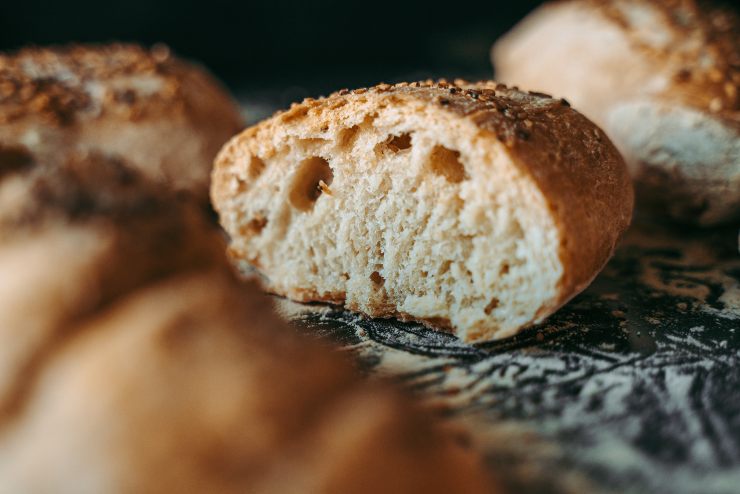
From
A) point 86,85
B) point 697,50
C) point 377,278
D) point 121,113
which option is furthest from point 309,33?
point 377,278

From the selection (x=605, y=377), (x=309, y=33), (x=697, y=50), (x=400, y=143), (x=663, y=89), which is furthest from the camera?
(x=309, y=33)

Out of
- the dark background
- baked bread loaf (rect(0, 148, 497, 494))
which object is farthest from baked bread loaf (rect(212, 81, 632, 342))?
the dark background

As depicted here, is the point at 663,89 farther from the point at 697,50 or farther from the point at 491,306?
the point at 491,306

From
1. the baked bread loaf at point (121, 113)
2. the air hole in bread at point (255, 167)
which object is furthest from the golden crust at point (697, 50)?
the baked bread loaf at point (121, 113)

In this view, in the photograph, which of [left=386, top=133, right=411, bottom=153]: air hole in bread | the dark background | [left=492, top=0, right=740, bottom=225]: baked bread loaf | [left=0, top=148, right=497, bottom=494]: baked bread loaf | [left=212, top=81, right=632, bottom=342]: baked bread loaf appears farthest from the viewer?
the dark background

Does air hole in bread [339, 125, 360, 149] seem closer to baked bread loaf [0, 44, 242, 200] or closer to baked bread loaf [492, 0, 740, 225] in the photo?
baked bread loaf [0, 44, 242, 200]

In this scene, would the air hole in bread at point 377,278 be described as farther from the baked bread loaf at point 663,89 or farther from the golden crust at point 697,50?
the golden crust at point 697,50

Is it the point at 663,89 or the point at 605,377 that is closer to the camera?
the point at 605,377
